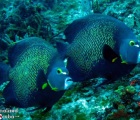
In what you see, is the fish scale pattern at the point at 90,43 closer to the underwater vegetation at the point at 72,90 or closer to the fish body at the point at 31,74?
the underwater vegetation at the point at 72,90

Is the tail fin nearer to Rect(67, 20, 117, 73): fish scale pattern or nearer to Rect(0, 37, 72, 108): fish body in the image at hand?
Rect(0, 37, 72, 108): fish body

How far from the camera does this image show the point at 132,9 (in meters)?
5.48

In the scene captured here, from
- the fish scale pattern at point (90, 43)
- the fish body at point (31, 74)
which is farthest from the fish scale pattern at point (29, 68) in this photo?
the fish scale pattern at point (90, 43)

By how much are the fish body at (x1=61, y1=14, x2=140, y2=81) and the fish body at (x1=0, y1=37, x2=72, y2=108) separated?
0.26 metres

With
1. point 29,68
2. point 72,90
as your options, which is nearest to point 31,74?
point 29,68

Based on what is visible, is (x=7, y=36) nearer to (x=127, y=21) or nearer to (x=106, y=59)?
→ (x=127, y=21)

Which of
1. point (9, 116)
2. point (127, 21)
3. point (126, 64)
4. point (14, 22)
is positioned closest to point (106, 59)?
point (126, 64)

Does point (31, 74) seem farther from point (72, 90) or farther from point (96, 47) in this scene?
point (72, 90)

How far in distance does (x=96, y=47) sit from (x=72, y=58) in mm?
293

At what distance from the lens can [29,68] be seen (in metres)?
2.18

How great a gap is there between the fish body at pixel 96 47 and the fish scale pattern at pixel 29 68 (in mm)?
271

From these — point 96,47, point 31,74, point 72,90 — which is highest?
point 96,47

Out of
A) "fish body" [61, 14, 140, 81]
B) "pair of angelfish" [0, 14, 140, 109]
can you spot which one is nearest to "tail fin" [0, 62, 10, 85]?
"pair of angelfish" [0, 14, 140, 109]

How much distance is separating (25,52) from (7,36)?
3645 mm
